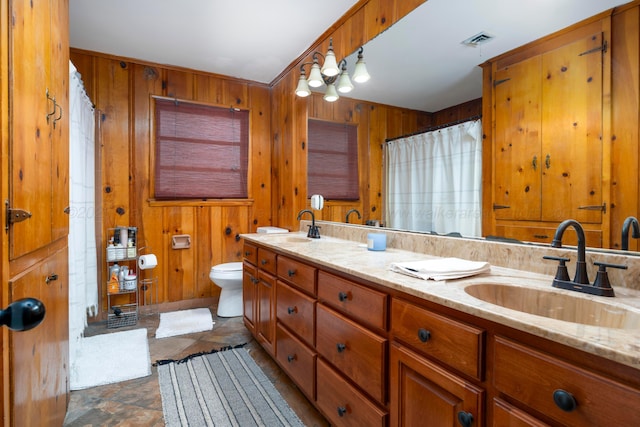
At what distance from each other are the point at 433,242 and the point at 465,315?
84 cm

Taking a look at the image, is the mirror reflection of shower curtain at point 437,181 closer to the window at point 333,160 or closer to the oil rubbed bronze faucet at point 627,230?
the window at point 333,160

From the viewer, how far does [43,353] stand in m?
1.24

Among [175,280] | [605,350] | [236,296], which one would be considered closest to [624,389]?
[605,350]

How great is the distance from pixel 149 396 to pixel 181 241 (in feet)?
5.47

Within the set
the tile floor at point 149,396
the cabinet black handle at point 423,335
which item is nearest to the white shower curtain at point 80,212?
the tile floor at point 149,396

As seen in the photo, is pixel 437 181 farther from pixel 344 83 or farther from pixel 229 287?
pixel 229 287

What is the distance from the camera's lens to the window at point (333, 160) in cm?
237

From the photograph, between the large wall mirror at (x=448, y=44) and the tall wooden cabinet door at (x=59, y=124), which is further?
the tall wooden cabinet door at (x=59, y=124)

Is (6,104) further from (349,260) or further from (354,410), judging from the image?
(354,410)

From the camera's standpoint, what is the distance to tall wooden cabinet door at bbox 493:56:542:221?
4.22 feet

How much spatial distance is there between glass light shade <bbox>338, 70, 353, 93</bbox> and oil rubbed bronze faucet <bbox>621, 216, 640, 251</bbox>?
1.75 m

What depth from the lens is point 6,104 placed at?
0.89 meters

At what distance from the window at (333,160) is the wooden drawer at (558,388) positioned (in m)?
1.61

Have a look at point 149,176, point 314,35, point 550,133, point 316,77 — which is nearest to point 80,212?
point 149,176
